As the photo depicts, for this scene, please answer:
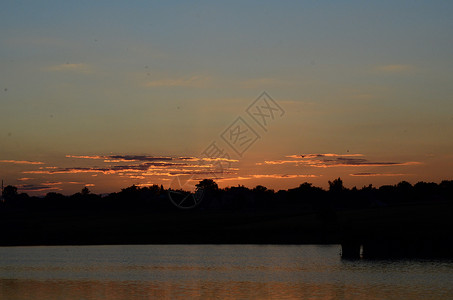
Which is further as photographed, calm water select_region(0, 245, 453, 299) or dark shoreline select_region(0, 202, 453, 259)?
dark shoreline select_region(0, 202, 453, 259)

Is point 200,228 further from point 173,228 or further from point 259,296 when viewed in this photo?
point 259,296

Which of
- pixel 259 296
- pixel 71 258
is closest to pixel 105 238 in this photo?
pixel 71 258

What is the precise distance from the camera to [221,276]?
64.4 meters

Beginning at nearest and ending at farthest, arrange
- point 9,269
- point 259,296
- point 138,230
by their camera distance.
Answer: point 259,296, point 9,269, point 138,230

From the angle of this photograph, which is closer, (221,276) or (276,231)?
(221,276)

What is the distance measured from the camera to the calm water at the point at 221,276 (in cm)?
5006

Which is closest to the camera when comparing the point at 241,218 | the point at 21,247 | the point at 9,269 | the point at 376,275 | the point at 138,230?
the point at 376,275

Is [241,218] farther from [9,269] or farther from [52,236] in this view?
[9,269]

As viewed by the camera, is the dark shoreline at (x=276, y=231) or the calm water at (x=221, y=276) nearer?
the calm water at (x=221, y=276)

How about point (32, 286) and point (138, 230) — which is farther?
point (138, 230)

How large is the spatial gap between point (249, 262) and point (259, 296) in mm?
31572

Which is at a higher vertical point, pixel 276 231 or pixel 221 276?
pixel 276 231

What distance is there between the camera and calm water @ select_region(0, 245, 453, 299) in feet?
164

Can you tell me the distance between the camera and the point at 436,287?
5131cm
